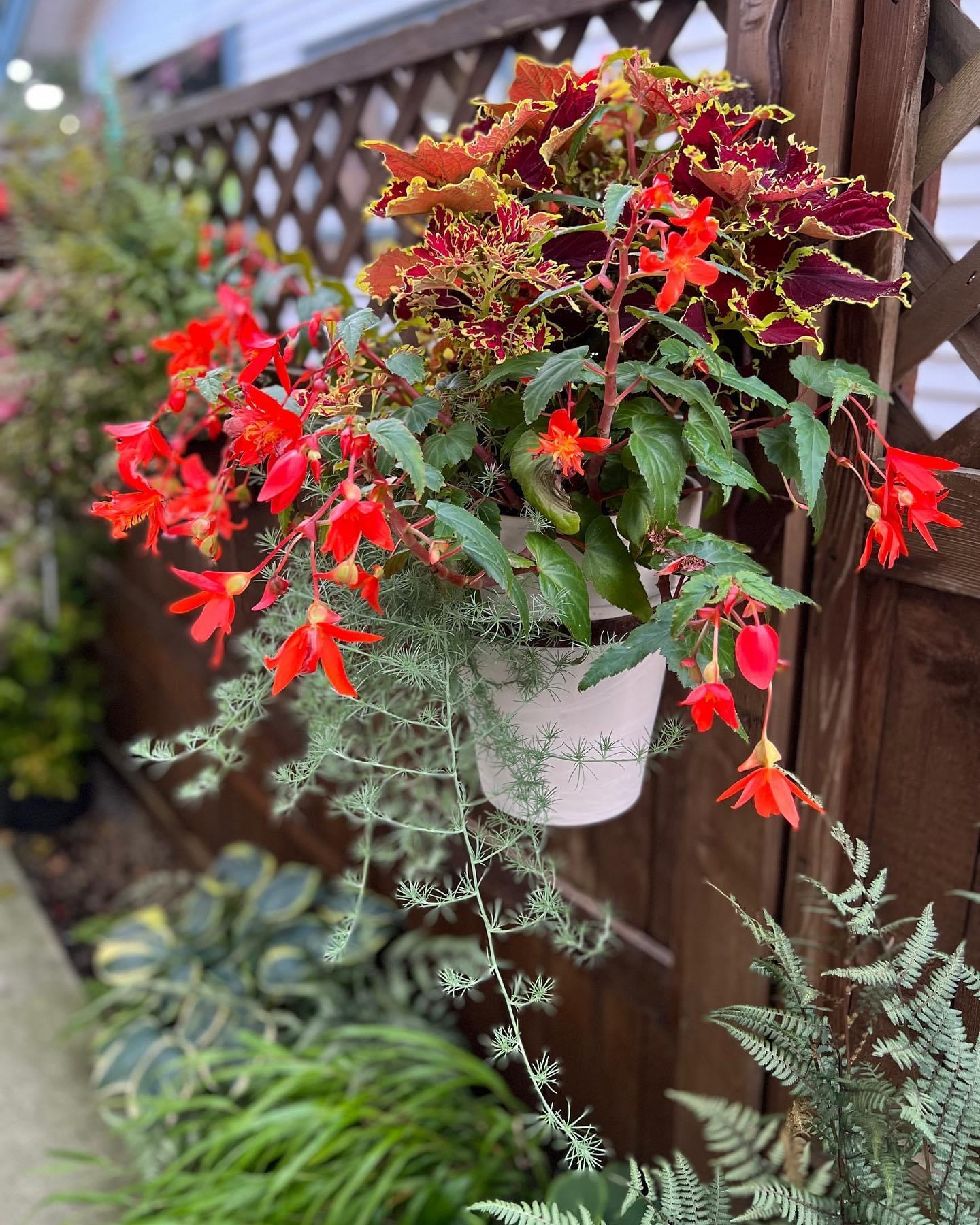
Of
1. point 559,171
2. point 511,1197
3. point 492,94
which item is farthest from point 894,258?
point 492,94

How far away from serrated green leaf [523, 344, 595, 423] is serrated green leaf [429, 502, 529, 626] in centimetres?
8

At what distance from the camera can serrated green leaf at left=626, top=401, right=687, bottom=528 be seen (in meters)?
0.67

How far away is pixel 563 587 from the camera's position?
2.23 ft

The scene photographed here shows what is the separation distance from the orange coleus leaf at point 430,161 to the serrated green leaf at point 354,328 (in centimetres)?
11

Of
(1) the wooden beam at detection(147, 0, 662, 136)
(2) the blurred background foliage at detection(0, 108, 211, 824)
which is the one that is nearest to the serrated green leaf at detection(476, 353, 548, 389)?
(1) the wooden beam at detection(147, 0, 662, 136)

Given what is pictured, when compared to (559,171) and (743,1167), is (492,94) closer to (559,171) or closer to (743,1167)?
(559,171)

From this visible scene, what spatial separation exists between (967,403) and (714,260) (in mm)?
1584

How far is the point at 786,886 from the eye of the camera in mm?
1132

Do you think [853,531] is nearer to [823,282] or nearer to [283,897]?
[823,282]

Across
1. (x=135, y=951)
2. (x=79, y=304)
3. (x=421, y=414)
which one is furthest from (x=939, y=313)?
(x=135, y=951)

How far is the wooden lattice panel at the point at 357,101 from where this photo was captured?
121 centimetres

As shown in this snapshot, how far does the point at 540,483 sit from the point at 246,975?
5.40 ft

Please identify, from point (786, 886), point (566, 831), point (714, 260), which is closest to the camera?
point (714, 260)

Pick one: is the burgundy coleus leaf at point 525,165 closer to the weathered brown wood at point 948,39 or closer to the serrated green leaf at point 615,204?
the serrated green leaf at point 615,204
